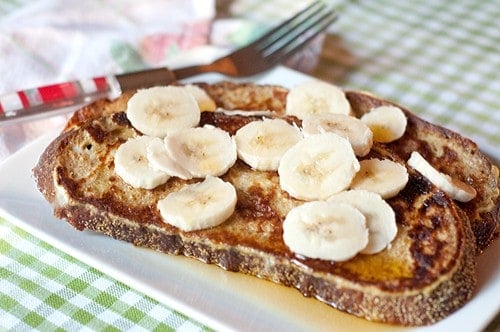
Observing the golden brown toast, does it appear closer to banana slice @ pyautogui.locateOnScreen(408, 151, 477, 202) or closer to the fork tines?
banana slice @ pyautogui.locateOnScreen(408, 151, 477, 202)

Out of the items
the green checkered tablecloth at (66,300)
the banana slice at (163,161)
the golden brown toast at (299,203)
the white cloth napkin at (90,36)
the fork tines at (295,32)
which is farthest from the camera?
the white cloth napkin at (90,36)

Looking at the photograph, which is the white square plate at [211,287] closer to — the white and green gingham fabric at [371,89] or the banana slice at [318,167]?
the white and green gingham fabric at [371,89]

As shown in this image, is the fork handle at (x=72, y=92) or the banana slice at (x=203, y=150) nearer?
the banana slice at (x=203, y=150)

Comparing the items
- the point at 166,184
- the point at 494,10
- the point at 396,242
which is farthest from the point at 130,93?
the point at 494,10

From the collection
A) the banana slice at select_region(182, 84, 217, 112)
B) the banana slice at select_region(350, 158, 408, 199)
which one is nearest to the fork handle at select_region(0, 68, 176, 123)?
the banana slice at select_region(182, 84, 217, 112)

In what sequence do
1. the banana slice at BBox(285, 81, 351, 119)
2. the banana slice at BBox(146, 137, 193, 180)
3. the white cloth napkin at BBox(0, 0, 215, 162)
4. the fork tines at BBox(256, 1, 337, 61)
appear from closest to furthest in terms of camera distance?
the banana slice at BBox(146, 137, 193, 180)
the banana slice at BBox(285, 81, 351, 119)
the fork tines at BBox(256, 1, 337, 61)
the white cloth napkin at BBox(0, 0, 215, 162)

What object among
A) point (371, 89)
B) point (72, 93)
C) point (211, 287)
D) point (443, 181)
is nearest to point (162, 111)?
point (72, 93)

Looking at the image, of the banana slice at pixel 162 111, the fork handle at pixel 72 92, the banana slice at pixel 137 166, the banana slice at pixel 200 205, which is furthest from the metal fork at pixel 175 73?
the banana slice at pixel 200 205
